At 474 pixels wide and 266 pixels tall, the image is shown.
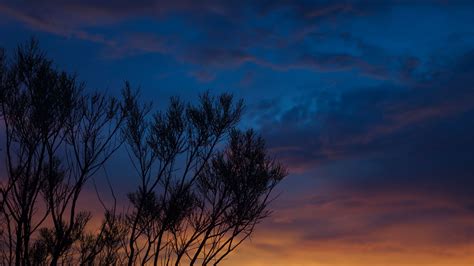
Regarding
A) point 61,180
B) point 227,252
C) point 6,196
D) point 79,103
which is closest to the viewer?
point 6,196

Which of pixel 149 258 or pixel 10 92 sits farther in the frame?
pixel 149 258

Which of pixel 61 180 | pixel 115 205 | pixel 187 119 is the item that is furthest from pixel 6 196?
pixel 187 119

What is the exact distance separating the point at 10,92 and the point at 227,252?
5.83 metres

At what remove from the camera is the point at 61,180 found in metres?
12.5

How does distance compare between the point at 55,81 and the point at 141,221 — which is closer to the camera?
the point at 55,81

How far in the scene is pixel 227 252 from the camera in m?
13.3

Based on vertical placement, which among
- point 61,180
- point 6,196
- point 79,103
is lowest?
point 6,196

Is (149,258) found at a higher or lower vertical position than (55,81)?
lower

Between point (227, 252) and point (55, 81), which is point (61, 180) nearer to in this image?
point (55, 81)

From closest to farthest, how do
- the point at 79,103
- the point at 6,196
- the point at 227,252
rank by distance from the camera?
the point at 6,196 → the point at 79,103 → the point at 227,252

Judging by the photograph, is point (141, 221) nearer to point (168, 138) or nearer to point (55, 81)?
point (168, 138)

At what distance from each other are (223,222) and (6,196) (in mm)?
4948

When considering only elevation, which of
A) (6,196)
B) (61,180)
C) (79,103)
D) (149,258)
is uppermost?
(79,103)

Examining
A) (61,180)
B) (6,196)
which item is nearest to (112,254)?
(61,180)
